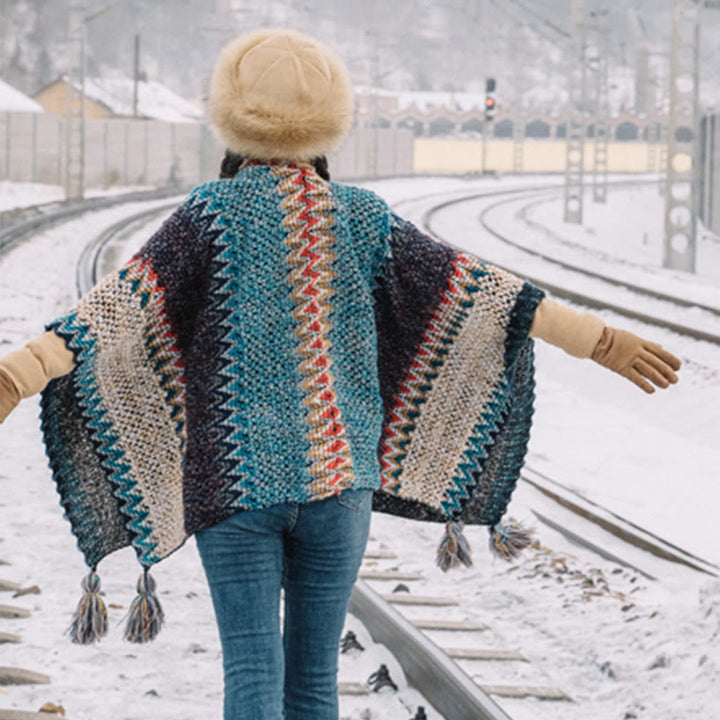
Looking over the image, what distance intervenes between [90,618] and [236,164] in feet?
3.71

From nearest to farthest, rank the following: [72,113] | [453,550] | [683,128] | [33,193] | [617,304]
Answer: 1. [453,550]
2. [617,304]
3. [683,128]
4. [72,113]
5. [33,193]

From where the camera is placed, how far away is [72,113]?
3450 centimetres

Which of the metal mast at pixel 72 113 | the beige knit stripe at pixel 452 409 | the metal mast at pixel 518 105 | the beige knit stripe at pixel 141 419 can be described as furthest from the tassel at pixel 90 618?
the metal mast at pixel 518 105

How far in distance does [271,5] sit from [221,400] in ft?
439

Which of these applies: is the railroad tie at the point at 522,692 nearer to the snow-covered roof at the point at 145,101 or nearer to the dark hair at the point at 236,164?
the dark hair at the point at 236,164

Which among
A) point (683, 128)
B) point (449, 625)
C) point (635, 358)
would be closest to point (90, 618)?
point (635, 358)

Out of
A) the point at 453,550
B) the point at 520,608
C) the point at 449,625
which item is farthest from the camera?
the point at 520,608

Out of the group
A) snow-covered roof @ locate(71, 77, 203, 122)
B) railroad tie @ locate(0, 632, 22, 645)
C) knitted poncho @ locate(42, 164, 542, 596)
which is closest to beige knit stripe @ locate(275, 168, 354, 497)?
knitted poncho @ locate(42, 164, 542, 596)

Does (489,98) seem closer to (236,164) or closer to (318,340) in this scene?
(236,164)

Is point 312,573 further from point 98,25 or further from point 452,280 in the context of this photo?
point 98,25

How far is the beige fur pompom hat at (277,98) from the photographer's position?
9.43 feet

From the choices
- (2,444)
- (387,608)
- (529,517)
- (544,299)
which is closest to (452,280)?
(544,299)

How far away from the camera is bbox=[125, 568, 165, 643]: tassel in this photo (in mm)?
3221

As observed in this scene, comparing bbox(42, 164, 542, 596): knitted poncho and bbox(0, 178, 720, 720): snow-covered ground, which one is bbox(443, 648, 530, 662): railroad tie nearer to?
bbox(0, 178, 720, 720): snow-covered ground
